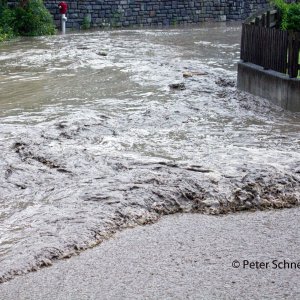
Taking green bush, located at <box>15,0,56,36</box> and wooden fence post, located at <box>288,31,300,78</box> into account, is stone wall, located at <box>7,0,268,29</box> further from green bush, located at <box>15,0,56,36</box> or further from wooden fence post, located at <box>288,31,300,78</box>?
wooden fence post, located at <box>288,31,300,78</box>

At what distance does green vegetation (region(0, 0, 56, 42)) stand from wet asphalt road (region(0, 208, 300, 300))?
69.4ft

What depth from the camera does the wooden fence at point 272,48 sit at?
37.4ft

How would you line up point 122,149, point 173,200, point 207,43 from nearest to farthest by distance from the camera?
point 173,200 < point 122,149 < point 207,43

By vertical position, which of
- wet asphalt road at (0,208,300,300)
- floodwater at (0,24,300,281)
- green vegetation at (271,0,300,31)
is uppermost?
green vegetation at (271,0,300,31)

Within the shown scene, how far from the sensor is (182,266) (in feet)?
17.7

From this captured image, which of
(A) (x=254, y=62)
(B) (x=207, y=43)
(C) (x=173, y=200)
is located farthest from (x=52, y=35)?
(C) (x=173, y=200)

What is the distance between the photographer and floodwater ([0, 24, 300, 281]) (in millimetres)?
6340

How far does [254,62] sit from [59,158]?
19.7ft

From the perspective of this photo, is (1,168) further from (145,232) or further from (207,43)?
(207,43)

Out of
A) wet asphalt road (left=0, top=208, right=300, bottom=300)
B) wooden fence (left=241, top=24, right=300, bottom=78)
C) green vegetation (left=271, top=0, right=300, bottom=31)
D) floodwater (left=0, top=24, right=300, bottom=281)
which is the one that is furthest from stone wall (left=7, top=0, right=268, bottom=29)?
wet asphalt road (left=0, top=208, right=300, bottom=300)

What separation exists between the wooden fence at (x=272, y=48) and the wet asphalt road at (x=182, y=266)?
218 inches

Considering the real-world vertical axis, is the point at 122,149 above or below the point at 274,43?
below

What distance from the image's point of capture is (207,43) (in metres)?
23.9

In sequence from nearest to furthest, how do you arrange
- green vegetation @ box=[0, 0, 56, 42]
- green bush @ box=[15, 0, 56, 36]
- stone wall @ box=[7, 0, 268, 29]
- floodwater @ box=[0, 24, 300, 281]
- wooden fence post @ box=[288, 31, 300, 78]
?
floodwater @ box=[0, 24, 300, 281] < wooden fence post @ box=[288, 31, 300, 78] < green vegetation @ box=[0, 0, 56, 42] < green bush @ box=[15, 0, 56, 36] < stone wall @ box=[7, 0, 268, 29]
